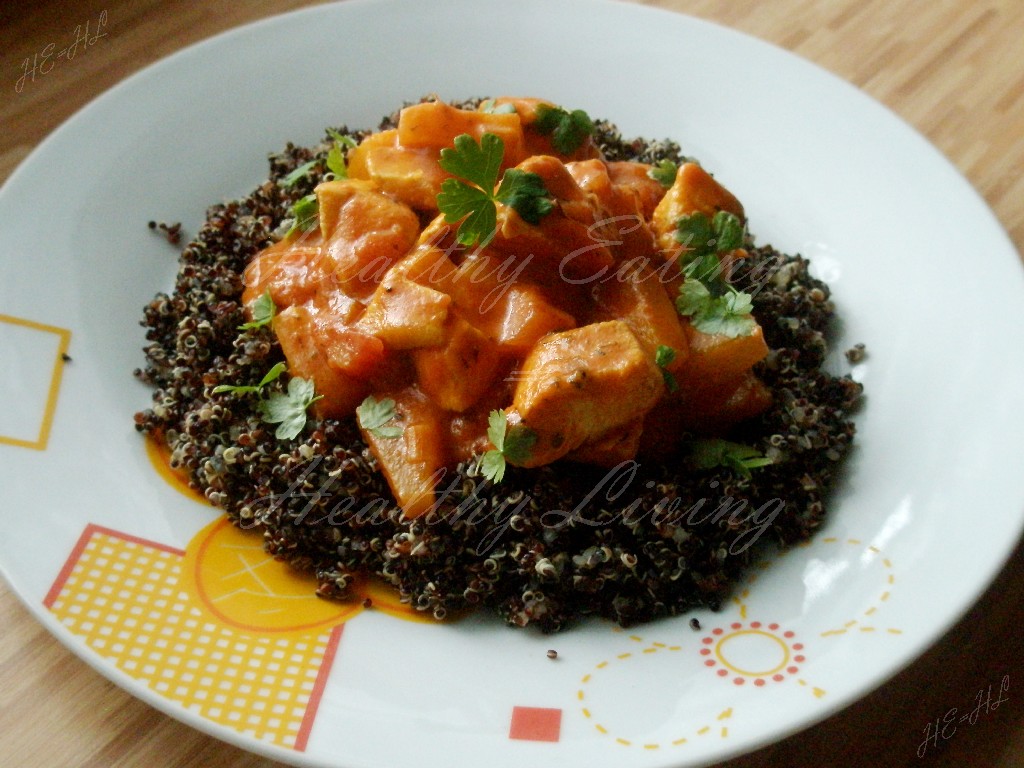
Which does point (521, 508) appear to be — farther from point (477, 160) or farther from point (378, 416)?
point (477, 160)

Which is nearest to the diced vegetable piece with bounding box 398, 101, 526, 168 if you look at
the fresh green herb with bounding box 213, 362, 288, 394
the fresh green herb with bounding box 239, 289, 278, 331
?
the fresh green herb with bounding box 239, 289, 278, 331

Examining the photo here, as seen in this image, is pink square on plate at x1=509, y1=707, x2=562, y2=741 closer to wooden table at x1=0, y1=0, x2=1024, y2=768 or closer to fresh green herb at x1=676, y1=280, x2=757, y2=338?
wooden table at x1=0, y1=0, x2=1024, y2=768

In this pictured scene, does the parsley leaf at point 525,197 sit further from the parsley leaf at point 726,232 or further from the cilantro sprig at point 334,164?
the cilantro sprig at point 334,164

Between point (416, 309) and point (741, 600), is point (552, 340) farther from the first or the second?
point (741, 600)

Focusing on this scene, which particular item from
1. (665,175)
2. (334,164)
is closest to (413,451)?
(334,164)

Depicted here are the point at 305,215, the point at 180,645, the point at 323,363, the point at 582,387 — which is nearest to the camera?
the point at 180,645

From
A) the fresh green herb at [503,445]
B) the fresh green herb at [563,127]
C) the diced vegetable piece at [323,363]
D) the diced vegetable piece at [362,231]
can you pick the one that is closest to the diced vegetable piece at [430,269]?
the diced vegetable piece at [362,231]

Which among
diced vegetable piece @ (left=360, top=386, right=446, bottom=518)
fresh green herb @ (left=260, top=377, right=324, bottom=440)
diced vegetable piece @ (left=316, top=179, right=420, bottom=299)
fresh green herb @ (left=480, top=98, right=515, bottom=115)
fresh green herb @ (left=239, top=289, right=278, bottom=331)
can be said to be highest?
fresh green herb @ (left=480, top=98, right=515, bottom=115)
